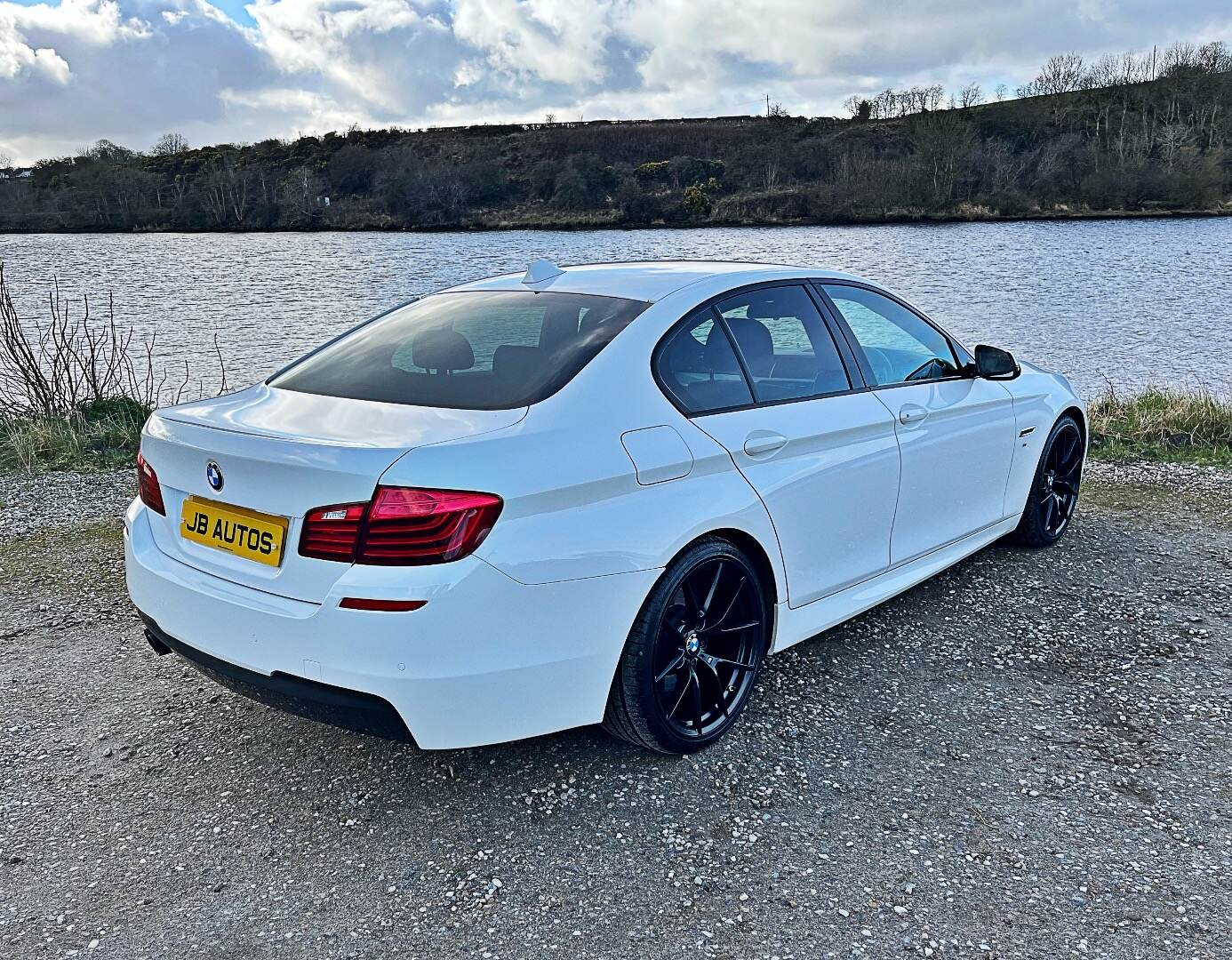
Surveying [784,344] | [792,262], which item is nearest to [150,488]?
[784,344]

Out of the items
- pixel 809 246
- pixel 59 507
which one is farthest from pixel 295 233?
pixel 59 507

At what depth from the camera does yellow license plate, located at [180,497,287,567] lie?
251cm

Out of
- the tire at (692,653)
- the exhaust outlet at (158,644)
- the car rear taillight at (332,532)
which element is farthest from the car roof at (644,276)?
the exhaust outlet at (158,644)

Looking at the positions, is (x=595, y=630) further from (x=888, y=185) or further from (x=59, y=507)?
(x=888, y=185)

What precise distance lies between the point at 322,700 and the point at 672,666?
1.03 meters

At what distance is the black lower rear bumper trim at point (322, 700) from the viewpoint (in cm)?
245

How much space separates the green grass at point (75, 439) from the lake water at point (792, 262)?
5484 millimetres

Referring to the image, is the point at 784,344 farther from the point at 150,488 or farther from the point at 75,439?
the point at 75,439

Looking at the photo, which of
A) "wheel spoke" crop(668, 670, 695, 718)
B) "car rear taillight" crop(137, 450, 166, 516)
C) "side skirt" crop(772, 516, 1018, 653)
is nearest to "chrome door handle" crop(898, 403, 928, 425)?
"side skirt" crop(772, 516, 1018, 653)

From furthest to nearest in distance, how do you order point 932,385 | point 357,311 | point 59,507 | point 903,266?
point 903,266 → point 357,311 → point 59,507 → point 932,385

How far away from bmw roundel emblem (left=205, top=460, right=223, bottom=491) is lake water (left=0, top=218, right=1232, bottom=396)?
2751 millimetres

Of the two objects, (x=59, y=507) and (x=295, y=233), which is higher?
(x=295, y=233)

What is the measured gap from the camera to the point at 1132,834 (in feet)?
8.71

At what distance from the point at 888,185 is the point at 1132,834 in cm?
5923
